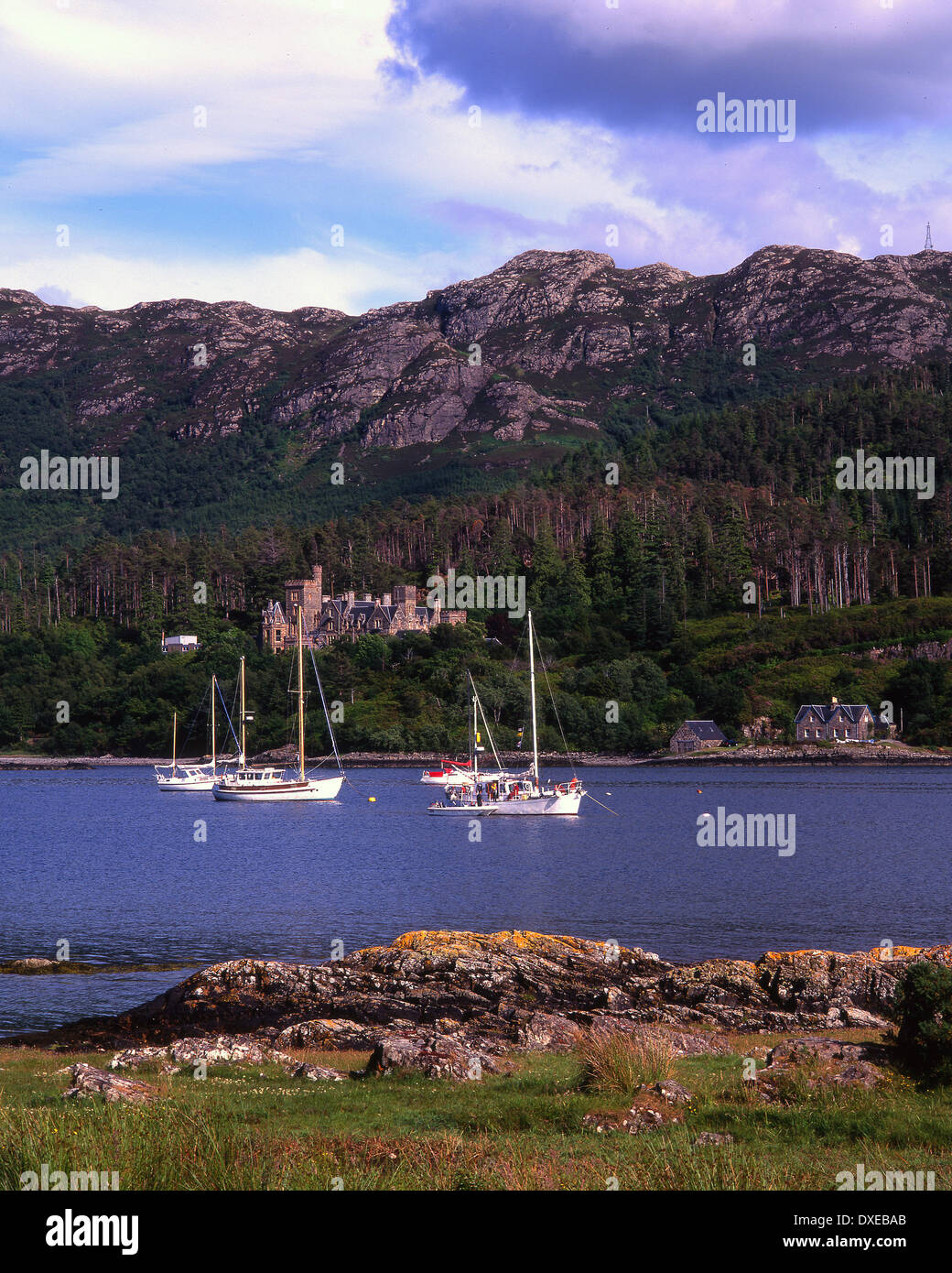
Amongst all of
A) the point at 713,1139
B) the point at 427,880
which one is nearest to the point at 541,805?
the point at 427,880

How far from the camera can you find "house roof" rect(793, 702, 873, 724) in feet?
392

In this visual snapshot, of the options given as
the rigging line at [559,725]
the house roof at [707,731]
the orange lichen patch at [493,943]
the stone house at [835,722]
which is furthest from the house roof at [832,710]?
the orange lichen patch at [493,943]

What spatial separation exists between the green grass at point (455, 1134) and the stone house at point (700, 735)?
108m

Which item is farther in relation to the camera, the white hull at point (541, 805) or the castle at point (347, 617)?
the castle at point (347, 617)

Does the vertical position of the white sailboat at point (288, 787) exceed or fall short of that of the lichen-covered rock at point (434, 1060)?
it falls short

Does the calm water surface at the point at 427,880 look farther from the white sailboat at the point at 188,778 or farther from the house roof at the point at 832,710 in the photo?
the house roof at the point at 832,710

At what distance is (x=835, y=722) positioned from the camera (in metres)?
120

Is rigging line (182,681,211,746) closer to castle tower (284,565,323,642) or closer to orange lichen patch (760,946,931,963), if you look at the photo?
castle tower (284,565,323,642)

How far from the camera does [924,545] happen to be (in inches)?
6191

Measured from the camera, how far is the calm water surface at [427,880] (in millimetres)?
34594

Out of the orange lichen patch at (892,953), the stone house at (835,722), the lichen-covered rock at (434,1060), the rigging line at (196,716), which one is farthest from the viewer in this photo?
the rigging line at (196,716)

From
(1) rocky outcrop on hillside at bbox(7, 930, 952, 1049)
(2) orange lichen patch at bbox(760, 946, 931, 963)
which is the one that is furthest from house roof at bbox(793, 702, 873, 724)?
(1) rocky outcrop on hillside at bbox(7, 930, 952, 1049)
